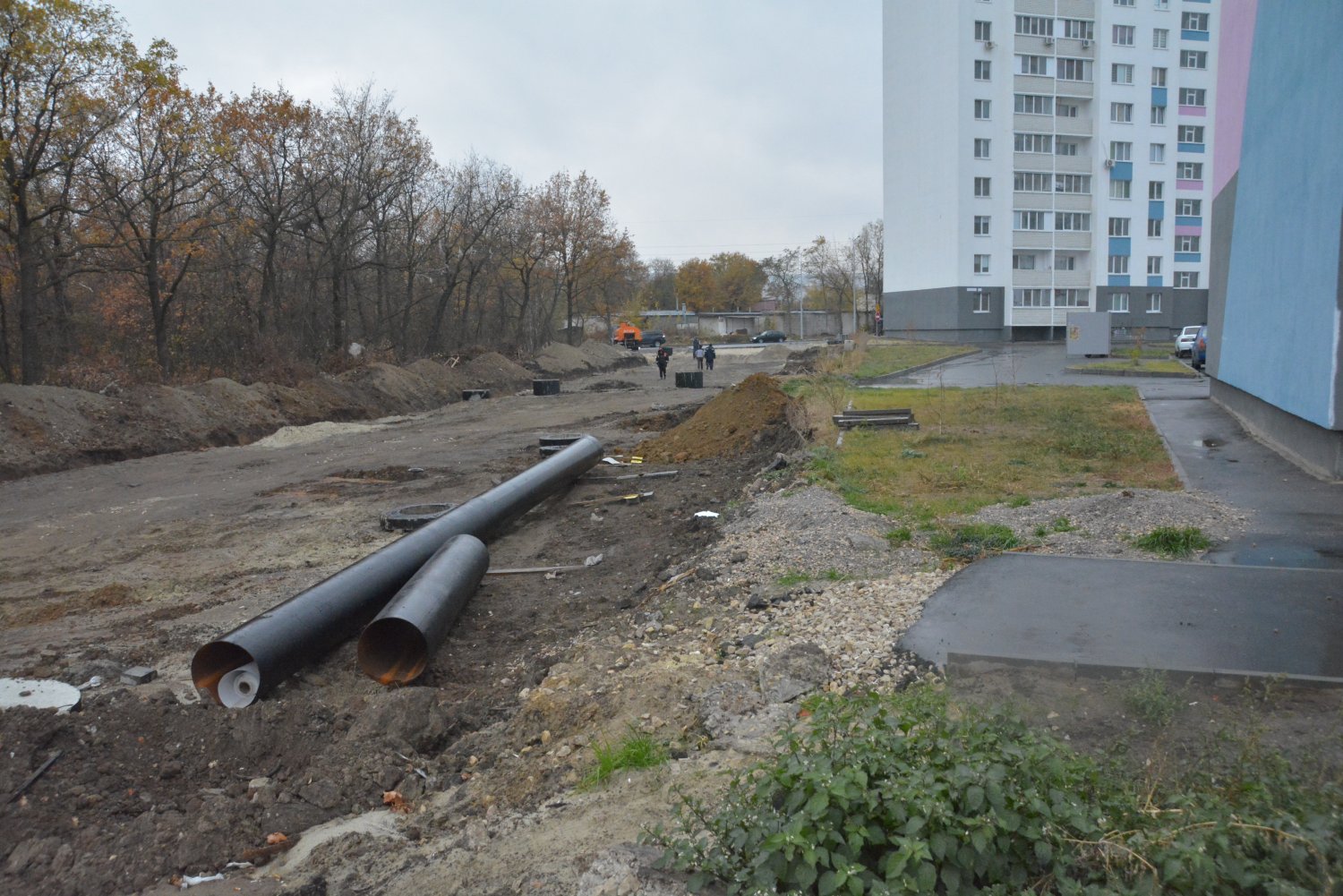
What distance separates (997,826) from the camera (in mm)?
3066

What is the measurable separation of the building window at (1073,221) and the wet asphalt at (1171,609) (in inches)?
2421

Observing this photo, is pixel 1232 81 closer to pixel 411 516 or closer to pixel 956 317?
pixel 411 516

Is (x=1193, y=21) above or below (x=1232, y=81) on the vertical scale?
above

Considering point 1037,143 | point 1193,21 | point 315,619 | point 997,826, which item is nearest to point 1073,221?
point 1037,143

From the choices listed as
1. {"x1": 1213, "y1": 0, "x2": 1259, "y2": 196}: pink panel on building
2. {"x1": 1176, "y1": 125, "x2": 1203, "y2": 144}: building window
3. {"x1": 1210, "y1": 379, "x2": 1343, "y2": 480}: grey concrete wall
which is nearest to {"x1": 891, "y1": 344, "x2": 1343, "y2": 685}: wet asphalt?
{"x1": 1210, "y1": 379, "x2": 1343, "y2": 480}: grey concrete wall

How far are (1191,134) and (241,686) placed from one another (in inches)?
3069

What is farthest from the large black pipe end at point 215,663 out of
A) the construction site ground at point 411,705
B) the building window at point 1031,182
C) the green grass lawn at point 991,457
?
the building window at point 1031,182

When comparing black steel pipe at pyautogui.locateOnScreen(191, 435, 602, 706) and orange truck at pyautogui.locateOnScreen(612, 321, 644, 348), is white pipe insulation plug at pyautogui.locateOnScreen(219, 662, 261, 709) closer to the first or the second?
black steel pipe at pyautogui.locateOnScreen(191, 435, 602, 706)

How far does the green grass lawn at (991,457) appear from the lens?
1177 cm

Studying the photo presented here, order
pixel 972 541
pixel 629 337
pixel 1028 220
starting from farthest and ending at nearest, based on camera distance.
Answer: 1. pixel 629 337
2. pixel 1028 220
3. pixel 972 541

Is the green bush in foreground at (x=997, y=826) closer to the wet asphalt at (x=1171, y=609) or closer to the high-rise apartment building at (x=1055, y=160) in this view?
the wet asphalt at (x=1171, y=609)

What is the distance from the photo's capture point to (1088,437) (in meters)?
16.2

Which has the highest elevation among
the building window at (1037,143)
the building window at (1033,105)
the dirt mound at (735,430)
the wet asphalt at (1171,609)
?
the building window at (1033,105)

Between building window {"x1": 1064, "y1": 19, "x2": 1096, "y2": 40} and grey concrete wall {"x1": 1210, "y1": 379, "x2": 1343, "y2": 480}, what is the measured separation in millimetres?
56070
